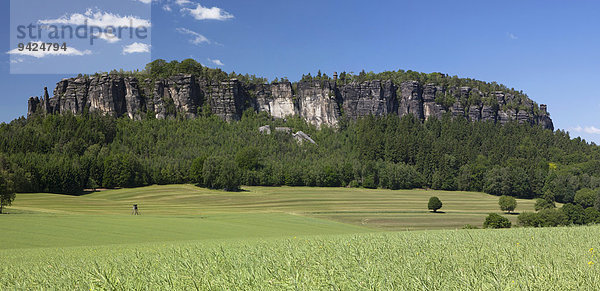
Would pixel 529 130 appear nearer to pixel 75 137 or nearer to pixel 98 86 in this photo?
pixel 75 137

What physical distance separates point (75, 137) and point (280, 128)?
8668 centimetres

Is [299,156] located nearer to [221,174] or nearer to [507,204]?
[221,174]

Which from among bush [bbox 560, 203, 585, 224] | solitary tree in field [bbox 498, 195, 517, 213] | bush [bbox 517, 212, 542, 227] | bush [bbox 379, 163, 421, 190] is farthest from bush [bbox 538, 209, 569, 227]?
bush [bbox 379, 163, 421, 190]

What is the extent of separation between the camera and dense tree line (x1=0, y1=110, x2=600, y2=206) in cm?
11375

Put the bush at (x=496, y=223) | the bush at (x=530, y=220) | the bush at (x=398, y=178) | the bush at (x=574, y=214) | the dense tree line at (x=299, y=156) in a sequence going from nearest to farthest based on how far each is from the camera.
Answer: the bush at (x=496, y=223)
the bush at (x=530, y=220)
the bush at (x=574, y=214)
the dense tree line at (x=299, y=156)
the bush at (x=398, y=178)

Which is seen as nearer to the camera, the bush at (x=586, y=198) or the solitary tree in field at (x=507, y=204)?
the solitary tree in field at (x=507, y=204)

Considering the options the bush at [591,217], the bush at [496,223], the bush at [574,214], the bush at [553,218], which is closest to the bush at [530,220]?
the bush at [553,218]

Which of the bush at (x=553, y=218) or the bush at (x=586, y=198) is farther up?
the bush at (x=553, y=218)

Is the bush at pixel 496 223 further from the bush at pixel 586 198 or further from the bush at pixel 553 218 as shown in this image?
the bush at pixel 586 198

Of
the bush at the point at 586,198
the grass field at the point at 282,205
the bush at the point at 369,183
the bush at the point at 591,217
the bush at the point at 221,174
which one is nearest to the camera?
the bush at the point at 591,217

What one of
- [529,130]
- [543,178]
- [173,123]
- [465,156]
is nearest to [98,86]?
[173,123]

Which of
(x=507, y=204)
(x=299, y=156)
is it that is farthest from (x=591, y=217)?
(x=299, y=156)

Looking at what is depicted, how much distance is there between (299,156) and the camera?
15262cm

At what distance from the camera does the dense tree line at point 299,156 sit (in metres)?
114
